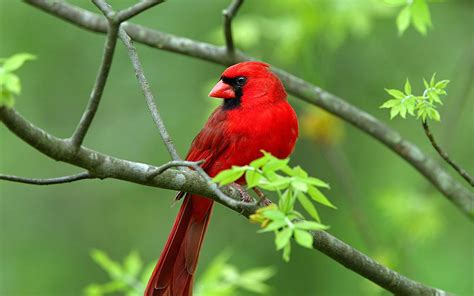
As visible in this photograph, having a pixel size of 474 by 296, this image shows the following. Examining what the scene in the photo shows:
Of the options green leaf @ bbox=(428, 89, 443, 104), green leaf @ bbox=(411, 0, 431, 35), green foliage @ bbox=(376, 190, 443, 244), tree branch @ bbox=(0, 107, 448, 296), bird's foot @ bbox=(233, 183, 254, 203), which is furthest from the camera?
green foliage @ bbox=(376, 190, 443, 244)

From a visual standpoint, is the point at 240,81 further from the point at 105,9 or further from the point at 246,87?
the point at 105,9

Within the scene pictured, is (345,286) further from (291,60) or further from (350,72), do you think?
(291,60)

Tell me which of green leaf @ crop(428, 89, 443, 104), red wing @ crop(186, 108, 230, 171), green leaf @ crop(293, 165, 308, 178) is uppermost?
green leaf @ crop(428, 89, 443, 104)

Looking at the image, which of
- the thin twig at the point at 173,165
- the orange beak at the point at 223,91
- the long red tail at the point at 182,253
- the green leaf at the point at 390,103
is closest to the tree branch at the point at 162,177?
the thin twig at the point at 173,165

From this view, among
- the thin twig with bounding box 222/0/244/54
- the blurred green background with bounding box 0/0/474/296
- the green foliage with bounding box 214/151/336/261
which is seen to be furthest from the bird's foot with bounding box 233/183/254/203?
the blurred green background with bounding box 0/0/474/296

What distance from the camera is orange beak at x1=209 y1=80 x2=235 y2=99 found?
330 centimetres

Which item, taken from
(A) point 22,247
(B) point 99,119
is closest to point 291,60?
(B) point 99,119

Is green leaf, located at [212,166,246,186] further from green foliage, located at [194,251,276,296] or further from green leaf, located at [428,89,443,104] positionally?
green foliage, located at [194,251,276,296]

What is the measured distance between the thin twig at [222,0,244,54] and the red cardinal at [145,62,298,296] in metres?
0.12

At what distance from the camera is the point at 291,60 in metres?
4.37

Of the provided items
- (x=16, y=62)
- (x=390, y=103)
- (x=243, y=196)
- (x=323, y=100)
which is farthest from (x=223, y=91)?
(x=16, y=62)

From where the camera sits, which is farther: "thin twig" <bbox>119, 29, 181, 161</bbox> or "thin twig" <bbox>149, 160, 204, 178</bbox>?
"thin twig" <bbox>119, 29, 181, 161</bbox>

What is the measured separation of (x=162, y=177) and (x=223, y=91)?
1167mm

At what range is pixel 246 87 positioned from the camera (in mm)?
3357
